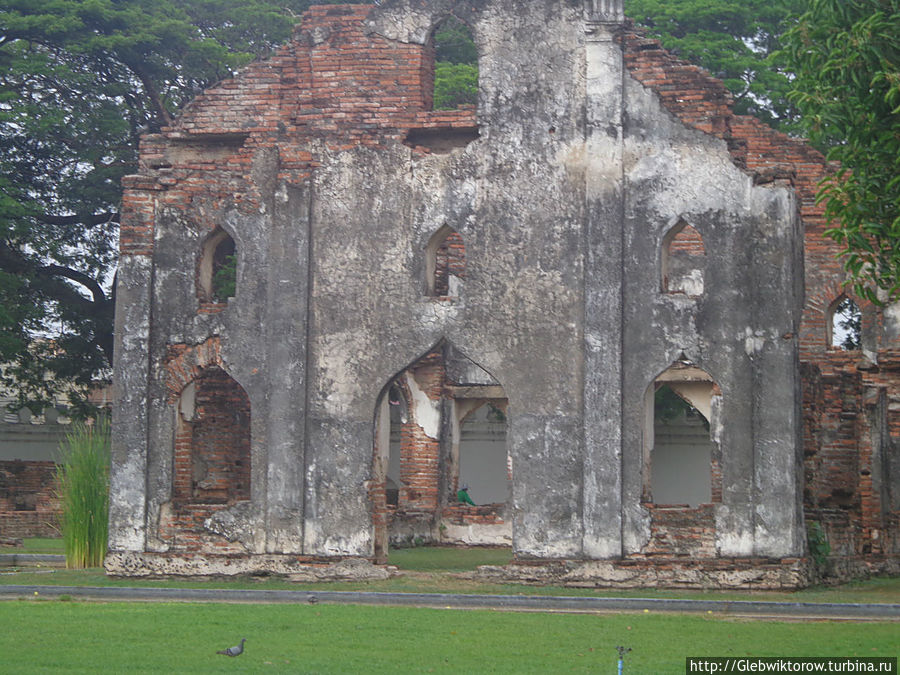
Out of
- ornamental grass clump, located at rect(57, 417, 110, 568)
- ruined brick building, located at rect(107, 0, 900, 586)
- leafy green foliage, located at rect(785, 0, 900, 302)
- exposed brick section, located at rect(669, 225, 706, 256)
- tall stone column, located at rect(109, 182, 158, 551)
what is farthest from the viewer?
exposed brick section, located at rect(669, 225, 706, 256)

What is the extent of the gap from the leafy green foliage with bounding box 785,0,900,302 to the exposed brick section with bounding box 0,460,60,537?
17.6 m

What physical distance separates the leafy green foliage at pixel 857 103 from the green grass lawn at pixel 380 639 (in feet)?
9.19

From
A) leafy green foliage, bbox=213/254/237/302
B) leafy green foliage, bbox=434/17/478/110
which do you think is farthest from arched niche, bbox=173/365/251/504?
leafy green foliage, bbox=434/17/478/110

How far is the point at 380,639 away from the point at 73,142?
612 inches

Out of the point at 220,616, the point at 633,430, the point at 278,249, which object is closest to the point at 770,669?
the point at 220,616

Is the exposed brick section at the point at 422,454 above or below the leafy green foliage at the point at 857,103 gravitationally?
below

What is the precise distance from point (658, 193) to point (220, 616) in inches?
257

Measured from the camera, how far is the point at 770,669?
29.8ft

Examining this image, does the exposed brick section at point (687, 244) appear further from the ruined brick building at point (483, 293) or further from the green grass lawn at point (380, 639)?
the green grass lawn at point (380, 639)

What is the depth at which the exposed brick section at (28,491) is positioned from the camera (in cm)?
2459

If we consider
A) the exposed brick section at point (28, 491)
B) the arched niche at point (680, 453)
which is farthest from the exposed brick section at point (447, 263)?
the exposed brick section at point (28, 491)

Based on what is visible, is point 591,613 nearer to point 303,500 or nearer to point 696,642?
point 696,642

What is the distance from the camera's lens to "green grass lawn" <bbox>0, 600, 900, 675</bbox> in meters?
9.55

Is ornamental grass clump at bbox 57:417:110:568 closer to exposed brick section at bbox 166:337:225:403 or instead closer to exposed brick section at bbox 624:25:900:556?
exposed brick section at bbox 166:337:225:403
